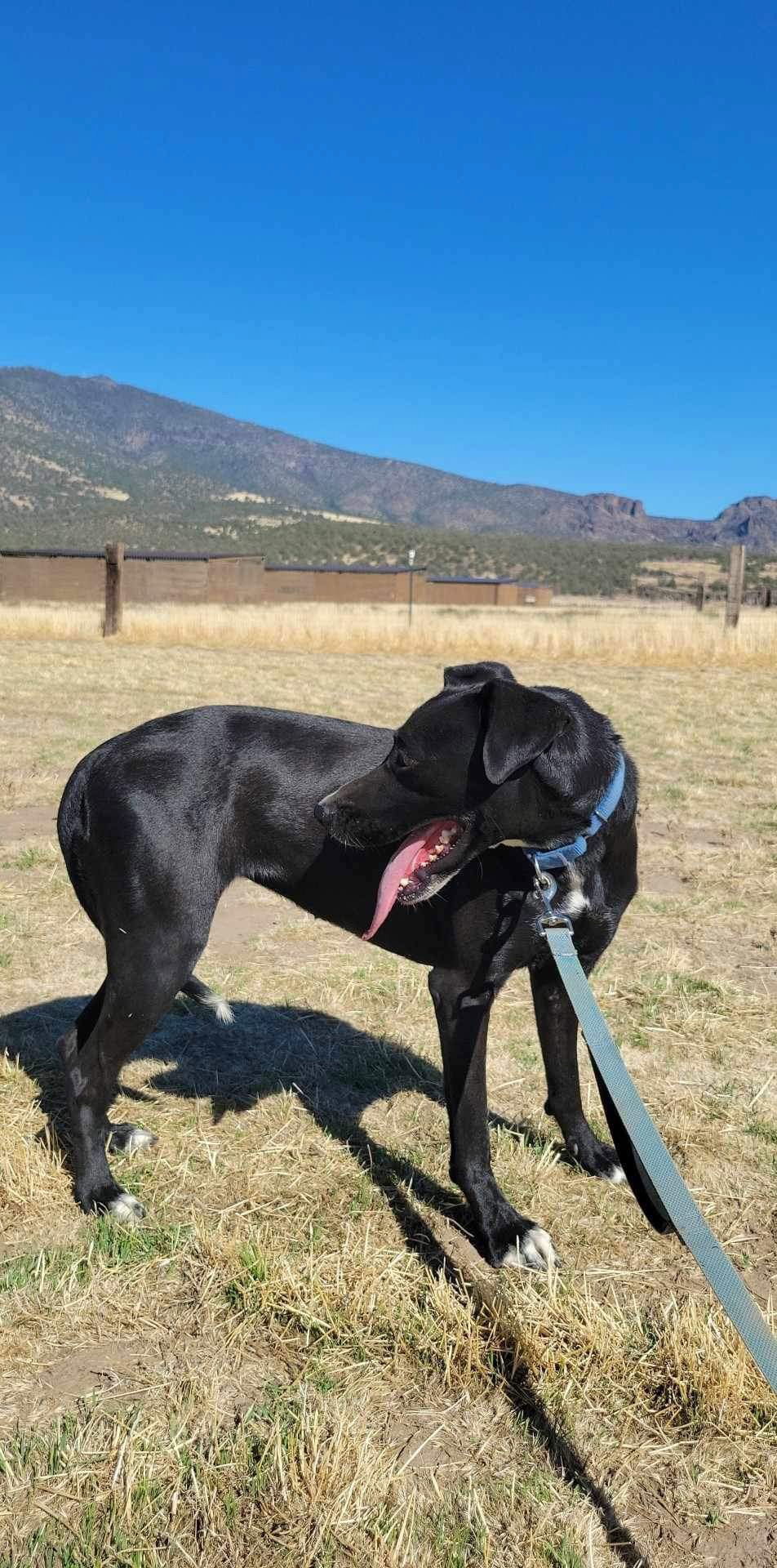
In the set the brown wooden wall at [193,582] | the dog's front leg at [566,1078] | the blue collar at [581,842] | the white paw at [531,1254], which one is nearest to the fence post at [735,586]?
the dog's front leg at [566,1078]

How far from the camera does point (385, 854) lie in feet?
8.91

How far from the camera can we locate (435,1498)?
1.83 meters

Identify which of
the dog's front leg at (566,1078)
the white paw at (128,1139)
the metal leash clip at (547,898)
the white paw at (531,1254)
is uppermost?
the metal leash clip at (547,898)

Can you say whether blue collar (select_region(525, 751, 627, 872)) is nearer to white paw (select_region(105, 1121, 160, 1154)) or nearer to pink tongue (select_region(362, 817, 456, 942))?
pink tongue (select_region(362, 817, 456, 942))

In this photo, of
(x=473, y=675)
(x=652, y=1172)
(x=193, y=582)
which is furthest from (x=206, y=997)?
(x=193, y=582)

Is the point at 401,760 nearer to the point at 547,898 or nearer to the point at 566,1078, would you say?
the point at 547,898

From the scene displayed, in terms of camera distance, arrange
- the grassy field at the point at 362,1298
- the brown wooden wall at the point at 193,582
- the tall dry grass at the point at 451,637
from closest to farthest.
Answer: the grassy field at the point at 362,1298, the tall dry grass at the point at 451,637, the brown wooden wall at the point at 193,582

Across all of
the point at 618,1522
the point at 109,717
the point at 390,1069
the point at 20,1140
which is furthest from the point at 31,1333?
the point at 109,717

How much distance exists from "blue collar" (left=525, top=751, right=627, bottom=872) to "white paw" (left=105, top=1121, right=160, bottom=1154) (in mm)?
1495

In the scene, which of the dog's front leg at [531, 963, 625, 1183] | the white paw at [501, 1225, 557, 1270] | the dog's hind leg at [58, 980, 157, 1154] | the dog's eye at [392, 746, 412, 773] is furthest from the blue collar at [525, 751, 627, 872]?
the dog's hind leg at [58, 980, 157, 1154]

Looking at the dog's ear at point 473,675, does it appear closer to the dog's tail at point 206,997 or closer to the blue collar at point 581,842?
the blue collar at point 581,842

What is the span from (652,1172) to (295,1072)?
203 cm

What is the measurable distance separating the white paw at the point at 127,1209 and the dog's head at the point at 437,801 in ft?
3.31

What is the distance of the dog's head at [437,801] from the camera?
2398 millimetres
